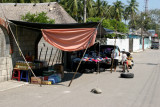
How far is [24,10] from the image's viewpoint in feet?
75.2

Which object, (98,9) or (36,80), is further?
(98,9)

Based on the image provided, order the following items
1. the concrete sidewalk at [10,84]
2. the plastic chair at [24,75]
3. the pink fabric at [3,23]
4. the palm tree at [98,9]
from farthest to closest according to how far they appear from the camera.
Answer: the palm tree at [98,9] → the plastic chair at [24,75] → the pink fabric at [3,23] → the concrete sidewalk at [10,84]

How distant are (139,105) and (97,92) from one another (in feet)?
6.12

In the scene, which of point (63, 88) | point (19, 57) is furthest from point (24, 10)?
point (63, 88)

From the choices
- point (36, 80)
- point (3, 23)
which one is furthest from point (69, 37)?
point (3, 23)

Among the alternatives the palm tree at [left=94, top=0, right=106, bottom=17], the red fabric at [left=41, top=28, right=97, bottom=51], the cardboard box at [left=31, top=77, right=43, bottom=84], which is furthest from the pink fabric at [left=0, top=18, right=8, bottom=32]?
the palm tree at [left=94, top=0, right=106, bottom=17]

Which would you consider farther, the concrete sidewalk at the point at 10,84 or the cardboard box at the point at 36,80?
the cardboard box at the point at 36,80

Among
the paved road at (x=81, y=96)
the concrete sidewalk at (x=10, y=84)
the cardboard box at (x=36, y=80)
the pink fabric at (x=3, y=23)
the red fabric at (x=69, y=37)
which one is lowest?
the paved road at (x=81, y=96)

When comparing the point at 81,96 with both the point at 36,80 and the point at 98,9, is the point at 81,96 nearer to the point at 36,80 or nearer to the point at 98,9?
the point at 36,80

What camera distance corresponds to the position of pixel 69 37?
31.4ft

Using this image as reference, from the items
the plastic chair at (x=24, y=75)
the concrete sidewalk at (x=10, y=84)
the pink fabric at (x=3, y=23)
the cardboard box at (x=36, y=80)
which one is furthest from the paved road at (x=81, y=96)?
the pink fabric at (x=3, y=23)

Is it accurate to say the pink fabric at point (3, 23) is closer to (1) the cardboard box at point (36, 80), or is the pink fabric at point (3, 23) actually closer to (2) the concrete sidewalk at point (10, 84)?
(2) the concrete sidewalk at point (10, 84)

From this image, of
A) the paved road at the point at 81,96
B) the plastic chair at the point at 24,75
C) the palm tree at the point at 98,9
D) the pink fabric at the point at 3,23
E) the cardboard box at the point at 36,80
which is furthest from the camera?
the palm tree at the point at 98,9

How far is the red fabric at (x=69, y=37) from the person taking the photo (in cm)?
932
